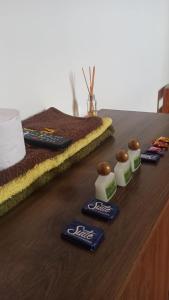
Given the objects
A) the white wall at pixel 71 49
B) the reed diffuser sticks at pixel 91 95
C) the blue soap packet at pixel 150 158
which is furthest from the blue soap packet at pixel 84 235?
the reed diffuser sticks at pixel 91 95

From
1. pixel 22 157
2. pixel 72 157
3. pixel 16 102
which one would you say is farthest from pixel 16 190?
pixel 16 102

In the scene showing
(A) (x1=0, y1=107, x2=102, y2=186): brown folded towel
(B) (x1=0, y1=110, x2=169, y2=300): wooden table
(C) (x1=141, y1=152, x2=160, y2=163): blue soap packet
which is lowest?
(B) (x1=0, y1=110, x2=169, y2=300): wooden table

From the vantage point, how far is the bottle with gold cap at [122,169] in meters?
0.68

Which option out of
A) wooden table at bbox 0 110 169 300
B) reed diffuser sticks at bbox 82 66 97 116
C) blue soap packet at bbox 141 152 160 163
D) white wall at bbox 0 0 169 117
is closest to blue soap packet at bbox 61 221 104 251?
wooden table at bbox 0 110 169 300

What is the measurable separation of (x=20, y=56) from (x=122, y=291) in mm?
728

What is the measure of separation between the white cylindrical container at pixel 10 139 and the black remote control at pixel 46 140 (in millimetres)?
101

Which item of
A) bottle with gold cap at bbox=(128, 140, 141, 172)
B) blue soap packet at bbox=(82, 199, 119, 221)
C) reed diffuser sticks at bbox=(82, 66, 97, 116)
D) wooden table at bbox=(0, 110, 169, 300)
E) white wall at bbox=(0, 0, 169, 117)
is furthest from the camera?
reed diffuser sticks at bbox=(82, 66, 97, 116)

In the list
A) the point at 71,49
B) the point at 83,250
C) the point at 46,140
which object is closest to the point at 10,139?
the point at 46,140

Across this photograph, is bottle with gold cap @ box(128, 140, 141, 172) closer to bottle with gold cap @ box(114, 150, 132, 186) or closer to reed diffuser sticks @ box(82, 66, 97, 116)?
bottle with gold cap @ box(114, 150, 132, 186)

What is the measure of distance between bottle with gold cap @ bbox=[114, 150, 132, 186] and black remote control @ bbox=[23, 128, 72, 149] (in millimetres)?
154

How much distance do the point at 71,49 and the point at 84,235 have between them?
829 millimetres

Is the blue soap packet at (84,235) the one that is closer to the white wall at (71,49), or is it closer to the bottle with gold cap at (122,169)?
the bottle with gold cap at (122,169)

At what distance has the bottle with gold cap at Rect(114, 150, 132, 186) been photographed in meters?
0.68

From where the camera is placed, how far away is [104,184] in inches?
24.6
